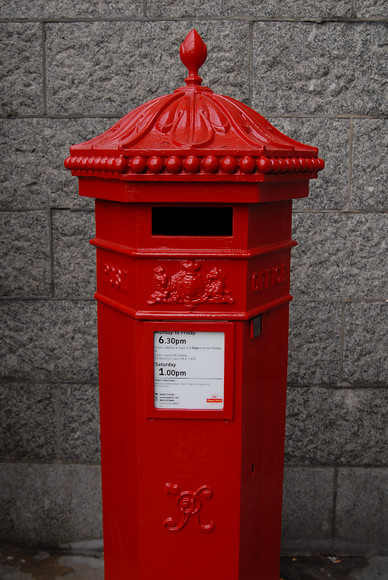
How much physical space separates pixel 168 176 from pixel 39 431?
7.38 feet

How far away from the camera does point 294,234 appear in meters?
3.32

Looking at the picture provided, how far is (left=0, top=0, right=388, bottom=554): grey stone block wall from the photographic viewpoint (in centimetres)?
317

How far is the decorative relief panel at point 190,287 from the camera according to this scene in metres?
1.82

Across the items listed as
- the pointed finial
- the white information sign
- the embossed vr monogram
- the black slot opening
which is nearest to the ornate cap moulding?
the pointed finial

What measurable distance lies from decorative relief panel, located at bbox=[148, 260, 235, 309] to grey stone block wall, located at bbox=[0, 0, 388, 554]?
1.57 meters

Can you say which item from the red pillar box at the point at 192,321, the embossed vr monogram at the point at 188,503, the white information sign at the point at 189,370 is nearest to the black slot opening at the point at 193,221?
the red pillar box at the point at 192,321

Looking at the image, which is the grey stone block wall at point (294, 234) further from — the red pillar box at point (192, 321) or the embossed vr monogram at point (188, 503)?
the embossed vr monogram at point (188, 503)

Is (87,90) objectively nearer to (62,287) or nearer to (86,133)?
(86,133)

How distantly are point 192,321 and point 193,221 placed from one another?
17.5 inches

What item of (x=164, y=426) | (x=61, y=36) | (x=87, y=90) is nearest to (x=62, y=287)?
(x=87, y=90)

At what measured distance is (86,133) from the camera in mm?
3256

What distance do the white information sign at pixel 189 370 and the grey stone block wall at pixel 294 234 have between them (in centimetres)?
154

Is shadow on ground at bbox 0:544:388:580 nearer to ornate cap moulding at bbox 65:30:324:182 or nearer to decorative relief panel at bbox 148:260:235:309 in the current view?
decorative relief panel at bbox 148:260:235:309

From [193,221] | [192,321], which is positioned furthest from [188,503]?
[193,221]
